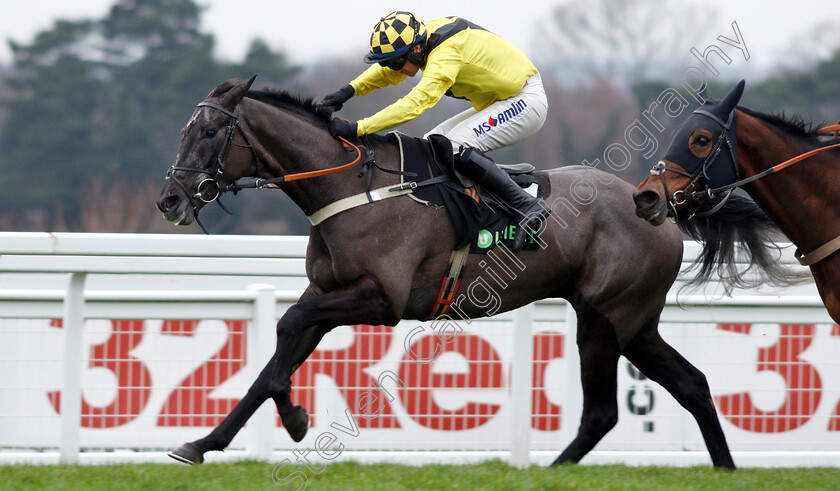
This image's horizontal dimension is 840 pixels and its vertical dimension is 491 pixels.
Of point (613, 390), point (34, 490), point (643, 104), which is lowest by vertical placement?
point (34, 490)

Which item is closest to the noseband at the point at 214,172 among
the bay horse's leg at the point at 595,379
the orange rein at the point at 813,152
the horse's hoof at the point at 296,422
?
the horse's hoof at the point at 296,422

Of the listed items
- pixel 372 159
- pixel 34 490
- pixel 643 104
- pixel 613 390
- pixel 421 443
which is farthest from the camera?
pixel 643 104

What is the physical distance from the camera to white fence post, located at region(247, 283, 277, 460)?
5066mm

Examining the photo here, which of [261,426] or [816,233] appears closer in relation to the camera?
[816,233]

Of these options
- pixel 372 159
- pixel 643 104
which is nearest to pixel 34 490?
pixel 372 159

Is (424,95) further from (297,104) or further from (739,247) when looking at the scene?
(739,247)

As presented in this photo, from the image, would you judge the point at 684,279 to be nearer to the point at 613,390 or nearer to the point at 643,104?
the point at 613,390

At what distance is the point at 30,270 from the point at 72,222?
29415 millimetres

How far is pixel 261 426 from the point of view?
16.6ft

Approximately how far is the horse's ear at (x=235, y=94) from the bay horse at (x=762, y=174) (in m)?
1.63

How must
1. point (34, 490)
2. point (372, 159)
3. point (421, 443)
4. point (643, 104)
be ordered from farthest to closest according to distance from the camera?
point (643, 104) → point (421, 443) → point (372, 159) → point (34, 490)

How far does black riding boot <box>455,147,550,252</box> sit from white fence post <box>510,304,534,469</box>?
50 centimetres

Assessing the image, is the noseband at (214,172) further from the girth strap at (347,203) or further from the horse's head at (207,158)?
the girth strap at (347,203)

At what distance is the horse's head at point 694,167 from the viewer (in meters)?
4.31
